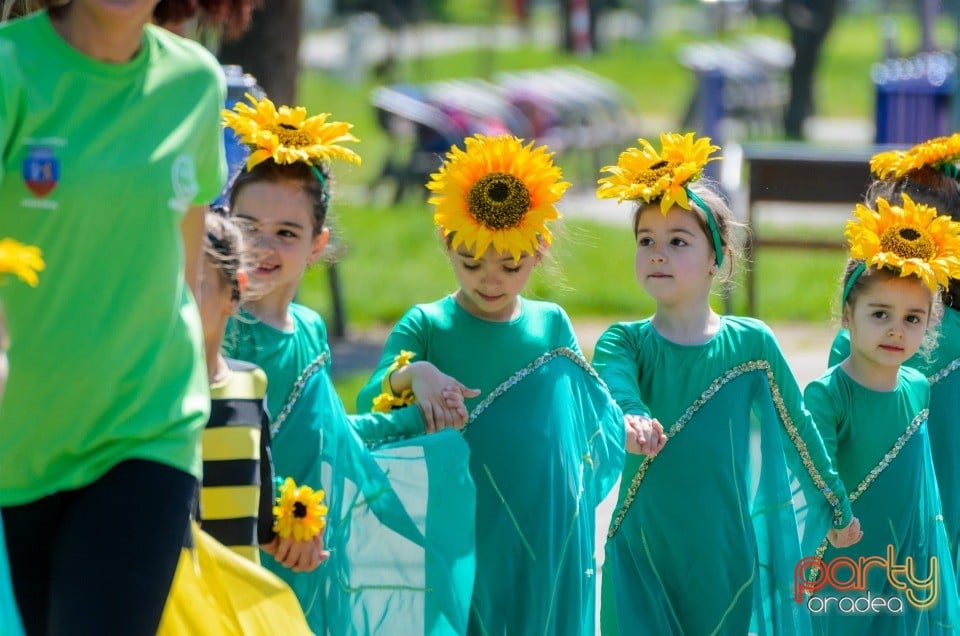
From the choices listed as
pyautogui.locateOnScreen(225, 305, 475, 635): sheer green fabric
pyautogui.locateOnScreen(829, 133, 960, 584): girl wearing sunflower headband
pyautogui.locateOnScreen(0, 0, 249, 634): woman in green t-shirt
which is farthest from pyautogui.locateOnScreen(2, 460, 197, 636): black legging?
pyautogui.locateOnScreen(829, 133, 960, 584): girl wearing sunflower headband

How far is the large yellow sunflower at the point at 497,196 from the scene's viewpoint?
4523mm

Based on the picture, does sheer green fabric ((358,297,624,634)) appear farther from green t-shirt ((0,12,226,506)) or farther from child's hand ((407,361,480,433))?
green t-shirt ((0,12,226,506))

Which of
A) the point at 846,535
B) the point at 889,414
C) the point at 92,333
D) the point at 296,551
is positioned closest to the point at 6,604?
the point at 92,333

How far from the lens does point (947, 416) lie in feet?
17.5

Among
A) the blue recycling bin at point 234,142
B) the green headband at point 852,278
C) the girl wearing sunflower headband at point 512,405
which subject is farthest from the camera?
the green headband at point 852,278

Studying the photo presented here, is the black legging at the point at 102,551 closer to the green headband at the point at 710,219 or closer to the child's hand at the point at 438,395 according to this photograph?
the child's hand at the point at 438,395

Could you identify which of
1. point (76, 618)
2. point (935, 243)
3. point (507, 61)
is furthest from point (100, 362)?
point (507, 61)

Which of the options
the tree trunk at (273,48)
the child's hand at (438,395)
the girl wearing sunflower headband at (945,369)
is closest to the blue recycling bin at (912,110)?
the tree trunk at (273,48)

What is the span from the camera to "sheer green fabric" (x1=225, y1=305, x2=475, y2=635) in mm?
4336

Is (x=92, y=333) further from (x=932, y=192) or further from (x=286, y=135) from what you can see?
(x=932, y=192)

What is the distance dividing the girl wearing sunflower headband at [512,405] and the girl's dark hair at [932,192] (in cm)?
144

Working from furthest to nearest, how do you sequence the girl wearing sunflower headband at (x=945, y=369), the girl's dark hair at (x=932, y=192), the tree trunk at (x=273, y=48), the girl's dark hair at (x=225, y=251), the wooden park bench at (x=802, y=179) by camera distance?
the wooden park bench at (x=802, y=179) < the tree trunk at (x=273, y=48) < the girl's dark hair at (x=932, y=192) < the girl wearing sunflower headband at (x=945, y=369) < the girl's dark hair at (x=225, y=251)

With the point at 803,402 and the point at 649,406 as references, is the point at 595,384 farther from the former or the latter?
the point at 803,402

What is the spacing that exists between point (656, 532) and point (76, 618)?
7.00 ft
